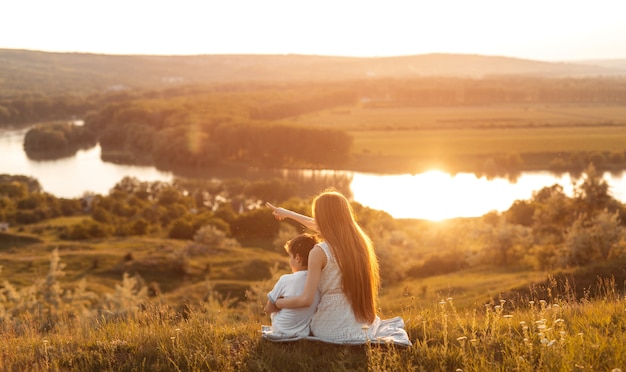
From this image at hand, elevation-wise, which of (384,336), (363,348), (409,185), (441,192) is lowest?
(441,192)

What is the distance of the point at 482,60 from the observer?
12131 centimetres

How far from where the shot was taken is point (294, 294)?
17.1 feet

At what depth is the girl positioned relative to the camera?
4.94m

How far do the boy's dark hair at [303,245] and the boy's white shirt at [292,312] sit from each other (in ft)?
0.46

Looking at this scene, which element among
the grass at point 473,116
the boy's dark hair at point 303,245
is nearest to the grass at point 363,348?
the boy's dark hair at point 303,245

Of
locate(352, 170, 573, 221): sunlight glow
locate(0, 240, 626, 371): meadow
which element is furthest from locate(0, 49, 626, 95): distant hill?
locate(0, 240, 626, 371): meadow

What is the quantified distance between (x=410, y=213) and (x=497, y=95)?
94.1 feet

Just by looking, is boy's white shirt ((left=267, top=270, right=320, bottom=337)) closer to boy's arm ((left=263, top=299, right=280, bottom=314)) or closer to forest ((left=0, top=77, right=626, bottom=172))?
boy's arm ((left=263, top=299, right=280, bottom=314))

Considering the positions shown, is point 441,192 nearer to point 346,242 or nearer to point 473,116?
point 473,116

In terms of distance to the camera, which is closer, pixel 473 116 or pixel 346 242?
pixel 346 242

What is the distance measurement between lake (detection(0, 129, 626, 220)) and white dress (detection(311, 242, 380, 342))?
32.4 m

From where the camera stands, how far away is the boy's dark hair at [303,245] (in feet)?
17.2

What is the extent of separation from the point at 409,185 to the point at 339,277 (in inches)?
1896

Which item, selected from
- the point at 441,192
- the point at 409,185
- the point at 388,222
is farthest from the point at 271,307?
the point at 409,185
